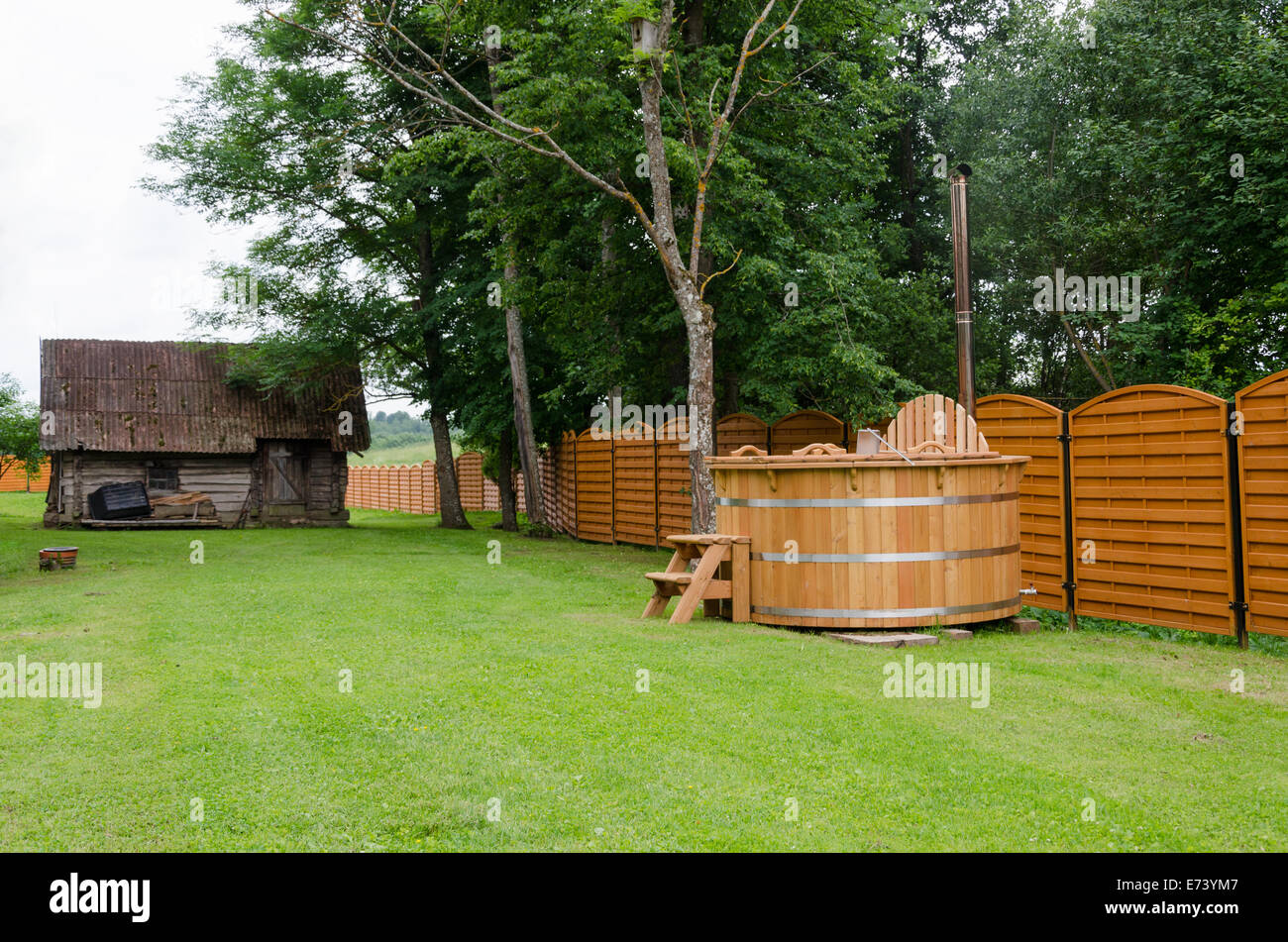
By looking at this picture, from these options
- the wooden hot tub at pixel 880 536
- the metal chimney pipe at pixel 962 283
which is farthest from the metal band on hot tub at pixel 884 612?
the metal chimney pipe at pixel 962 283

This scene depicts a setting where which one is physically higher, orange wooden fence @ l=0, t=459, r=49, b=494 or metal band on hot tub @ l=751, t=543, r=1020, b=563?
orange wooden fence @ l=0, t=459, r=49, b=494

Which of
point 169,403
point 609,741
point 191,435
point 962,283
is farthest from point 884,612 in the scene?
point 169,403

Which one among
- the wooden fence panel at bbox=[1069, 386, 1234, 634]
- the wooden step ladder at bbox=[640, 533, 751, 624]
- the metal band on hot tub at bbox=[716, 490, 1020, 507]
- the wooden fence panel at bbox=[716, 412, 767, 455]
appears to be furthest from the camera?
the wooden fence panel at bbox=[716, 412, 767, 455]

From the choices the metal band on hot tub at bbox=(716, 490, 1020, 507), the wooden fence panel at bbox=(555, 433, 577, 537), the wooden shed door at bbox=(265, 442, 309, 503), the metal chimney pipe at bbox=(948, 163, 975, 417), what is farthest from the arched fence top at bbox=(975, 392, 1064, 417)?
the wooden shed door at bbox=(265, 442, 309, 503)

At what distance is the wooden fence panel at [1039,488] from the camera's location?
10.5 m

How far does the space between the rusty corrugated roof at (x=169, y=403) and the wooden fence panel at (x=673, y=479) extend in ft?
41.1

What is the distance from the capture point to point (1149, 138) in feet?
64.8

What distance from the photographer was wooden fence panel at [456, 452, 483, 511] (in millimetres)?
36375

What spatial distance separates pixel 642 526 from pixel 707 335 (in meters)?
7.51

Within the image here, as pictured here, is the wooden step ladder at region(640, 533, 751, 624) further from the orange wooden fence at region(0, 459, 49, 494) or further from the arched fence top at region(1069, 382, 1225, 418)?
the orange wooden fence at region(0, 459, 49, 494)

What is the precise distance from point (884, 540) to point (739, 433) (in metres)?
7.94

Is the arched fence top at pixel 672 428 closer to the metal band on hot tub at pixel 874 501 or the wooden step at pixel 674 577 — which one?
the wooden step at pixel 674 577

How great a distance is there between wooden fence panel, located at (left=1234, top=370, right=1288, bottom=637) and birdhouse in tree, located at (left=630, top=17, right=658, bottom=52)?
27.4ft

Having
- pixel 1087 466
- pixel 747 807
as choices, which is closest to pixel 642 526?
pixel 1087 466
